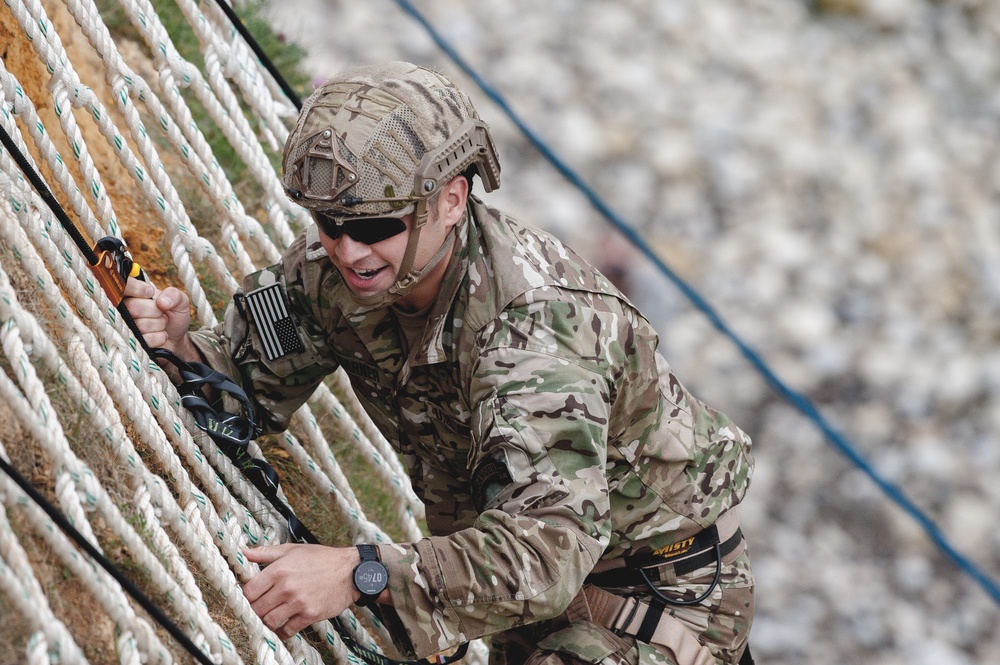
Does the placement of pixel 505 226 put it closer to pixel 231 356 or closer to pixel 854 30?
pixel 231 356

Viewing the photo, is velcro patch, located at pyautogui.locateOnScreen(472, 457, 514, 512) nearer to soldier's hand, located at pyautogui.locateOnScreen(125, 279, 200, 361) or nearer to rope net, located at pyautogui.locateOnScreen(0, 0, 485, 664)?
rope net, located at pyautogui.locateOnScreen(0, 0, 485, 664)

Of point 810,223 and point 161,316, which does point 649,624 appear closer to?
point 161,316

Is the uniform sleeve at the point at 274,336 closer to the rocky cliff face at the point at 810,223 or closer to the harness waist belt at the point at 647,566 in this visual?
the harness waist belt at the point at 647,566

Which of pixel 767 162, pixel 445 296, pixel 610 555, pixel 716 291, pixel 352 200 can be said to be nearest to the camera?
pixel 352 200

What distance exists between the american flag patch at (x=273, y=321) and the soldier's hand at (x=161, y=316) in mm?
98

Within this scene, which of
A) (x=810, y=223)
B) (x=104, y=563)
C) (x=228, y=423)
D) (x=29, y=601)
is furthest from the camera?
(x=810, y=223)

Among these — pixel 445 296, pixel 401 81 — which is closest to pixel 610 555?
→ pixel 445 296

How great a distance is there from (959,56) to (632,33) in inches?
60.5

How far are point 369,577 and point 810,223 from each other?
3.88 meters

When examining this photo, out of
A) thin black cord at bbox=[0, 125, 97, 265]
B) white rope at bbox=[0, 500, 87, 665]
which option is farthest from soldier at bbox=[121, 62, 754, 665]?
white rope at bbox=[0, 500, 87, 665]

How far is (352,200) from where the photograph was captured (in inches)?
61.0

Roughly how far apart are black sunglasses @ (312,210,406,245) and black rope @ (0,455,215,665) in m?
0.48

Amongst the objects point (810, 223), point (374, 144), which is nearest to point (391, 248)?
point (374, 144)

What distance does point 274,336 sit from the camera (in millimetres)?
1882
